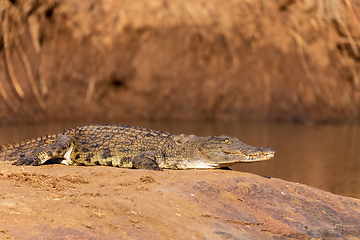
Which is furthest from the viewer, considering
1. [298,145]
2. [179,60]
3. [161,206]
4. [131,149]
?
[179,60]

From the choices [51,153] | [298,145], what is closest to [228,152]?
[51,153]

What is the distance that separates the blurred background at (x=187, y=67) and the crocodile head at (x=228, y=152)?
8.14 m

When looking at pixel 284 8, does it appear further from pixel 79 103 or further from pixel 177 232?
pixel 177 232

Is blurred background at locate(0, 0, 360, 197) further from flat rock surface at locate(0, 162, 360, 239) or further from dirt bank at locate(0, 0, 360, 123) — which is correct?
flat rock surface at locate(0, 162, 360, 239)

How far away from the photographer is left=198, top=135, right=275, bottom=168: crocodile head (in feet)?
22.4

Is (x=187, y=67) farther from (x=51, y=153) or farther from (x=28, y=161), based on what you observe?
(x=28, y=161)

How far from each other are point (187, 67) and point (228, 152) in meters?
12.2

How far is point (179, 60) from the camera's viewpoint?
18969 mm

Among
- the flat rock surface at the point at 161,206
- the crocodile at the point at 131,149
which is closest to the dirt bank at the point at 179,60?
the crocodile at the point at 131,149

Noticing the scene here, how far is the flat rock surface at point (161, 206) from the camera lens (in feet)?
13.2

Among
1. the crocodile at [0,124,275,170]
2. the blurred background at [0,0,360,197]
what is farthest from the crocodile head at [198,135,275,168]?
the blurred background at [0,0,360,197]

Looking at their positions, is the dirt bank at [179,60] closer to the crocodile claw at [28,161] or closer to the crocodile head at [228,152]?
the crocodile claw at [28,161]

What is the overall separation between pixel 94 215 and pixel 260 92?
15.8 metres

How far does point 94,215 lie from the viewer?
165 inches
